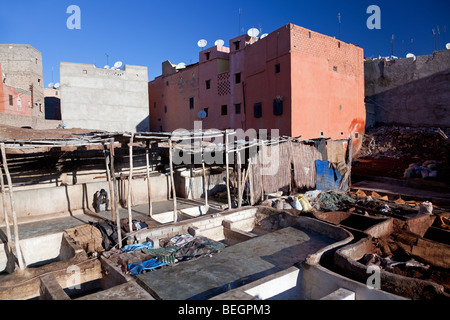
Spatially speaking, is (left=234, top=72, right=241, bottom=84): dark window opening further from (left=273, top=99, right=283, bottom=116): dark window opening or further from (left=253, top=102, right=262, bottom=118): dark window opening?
(left=273, top=99, right=283, bottom=116): dark window opening

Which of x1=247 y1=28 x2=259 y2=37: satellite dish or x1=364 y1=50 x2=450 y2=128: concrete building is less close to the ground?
x1=247 y1=28 x2=259 y2=37: satellite dish

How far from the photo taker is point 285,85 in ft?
62.2

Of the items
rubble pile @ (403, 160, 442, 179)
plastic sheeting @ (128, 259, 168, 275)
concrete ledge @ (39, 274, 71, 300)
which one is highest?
rubble pile @ (403, 160, 442, 179)

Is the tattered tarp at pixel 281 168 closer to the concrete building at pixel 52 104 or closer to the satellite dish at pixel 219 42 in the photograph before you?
the satellite dish at pixel 219 42

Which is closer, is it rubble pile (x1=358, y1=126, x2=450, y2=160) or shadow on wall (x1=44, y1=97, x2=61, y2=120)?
rubble pile (x1=358, y1=126, x2=450, y2=160)

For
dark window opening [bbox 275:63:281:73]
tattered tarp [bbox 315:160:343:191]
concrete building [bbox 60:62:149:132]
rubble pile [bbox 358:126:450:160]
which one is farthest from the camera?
concrete building [bbox 60:62:149:132]

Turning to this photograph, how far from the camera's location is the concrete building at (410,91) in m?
23.3

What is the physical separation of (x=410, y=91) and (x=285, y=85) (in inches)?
519

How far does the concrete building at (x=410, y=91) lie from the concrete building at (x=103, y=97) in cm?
2070

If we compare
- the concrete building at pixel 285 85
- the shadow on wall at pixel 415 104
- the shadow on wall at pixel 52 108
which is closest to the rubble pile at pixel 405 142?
the shadow on wall at pixel 415 104

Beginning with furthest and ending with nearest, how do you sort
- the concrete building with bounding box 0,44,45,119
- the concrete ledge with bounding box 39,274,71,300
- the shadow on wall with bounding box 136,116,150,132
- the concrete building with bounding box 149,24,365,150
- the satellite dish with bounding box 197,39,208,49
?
the concrete building with bounding box 0,44,45,119 → the satellite dish with bounding box 197,39,208,49 → the shadow on wall with bounding box 136,116,150,132 → the concrete building with bounding box 149,24,365,150 → the concrete ledge with bounding box 39,274,71,300

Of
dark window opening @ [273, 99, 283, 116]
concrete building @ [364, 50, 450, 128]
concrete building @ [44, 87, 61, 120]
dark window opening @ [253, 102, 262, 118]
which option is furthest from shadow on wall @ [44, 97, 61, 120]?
concrete building @ [364, 50, 450, 128]

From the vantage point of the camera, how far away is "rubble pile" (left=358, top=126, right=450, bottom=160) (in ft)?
68.3
